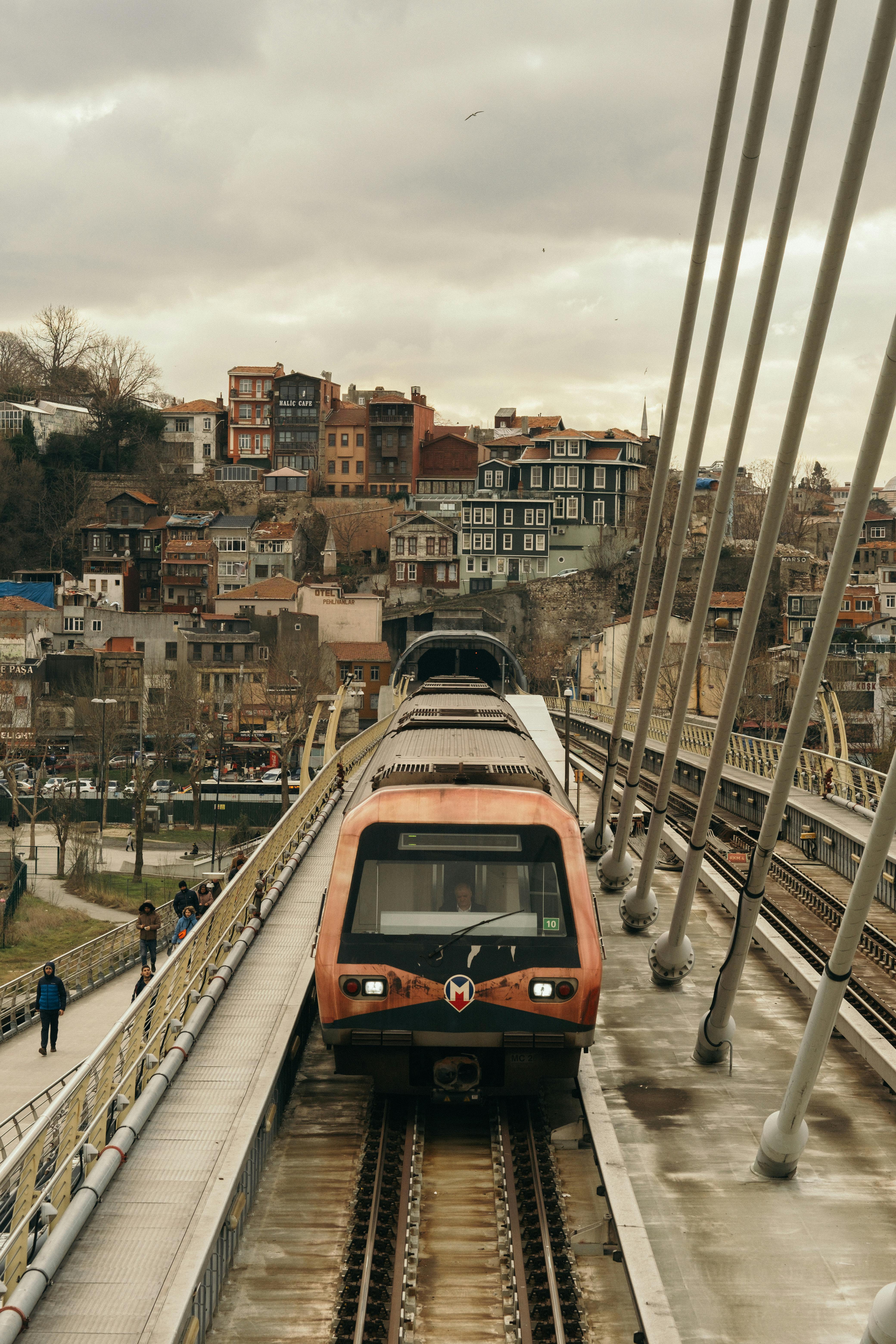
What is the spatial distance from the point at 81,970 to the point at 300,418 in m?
98.3

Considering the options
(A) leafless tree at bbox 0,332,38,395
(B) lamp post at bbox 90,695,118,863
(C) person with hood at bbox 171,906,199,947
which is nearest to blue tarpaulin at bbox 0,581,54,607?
(B) lamp post at bbox 90,695,118,863

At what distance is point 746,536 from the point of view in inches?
4515

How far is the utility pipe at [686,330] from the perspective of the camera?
Answer: 11.4 metres

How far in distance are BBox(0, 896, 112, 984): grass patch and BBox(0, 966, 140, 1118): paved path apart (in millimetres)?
6013

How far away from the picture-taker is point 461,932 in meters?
9.39

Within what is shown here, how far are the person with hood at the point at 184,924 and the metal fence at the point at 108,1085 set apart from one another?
1410 millimetres

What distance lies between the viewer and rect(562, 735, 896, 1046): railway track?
44.9 feet

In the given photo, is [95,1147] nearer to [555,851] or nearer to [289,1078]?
Answer: [289,1078]

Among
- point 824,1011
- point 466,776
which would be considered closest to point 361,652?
point 466,776

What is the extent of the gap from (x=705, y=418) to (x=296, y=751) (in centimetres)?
6328

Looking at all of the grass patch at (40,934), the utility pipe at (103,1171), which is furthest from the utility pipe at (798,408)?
the grass patch at (40,934)

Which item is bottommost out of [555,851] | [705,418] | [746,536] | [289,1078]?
[289,1078]

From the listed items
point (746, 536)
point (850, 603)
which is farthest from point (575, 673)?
point (746, 536)

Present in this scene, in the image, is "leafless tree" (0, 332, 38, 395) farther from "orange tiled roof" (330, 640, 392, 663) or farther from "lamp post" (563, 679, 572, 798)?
"lamp post" (563, 679, 572, 798)
